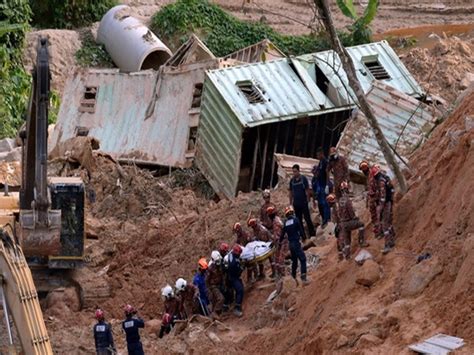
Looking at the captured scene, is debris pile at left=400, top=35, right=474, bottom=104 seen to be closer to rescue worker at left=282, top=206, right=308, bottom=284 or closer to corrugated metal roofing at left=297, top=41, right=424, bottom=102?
corrugated metal roofing at left=297, top=41, right=424, bottom=102

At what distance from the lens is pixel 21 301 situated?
17594 millimetres

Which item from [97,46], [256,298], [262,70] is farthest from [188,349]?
[97,46]

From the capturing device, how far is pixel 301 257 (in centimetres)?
2192

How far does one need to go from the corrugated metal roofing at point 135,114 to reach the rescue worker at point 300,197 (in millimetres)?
7398

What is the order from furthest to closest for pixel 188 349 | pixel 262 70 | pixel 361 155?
1. pixel 262 70
2. pixel 361 155
3. pixel 188 349

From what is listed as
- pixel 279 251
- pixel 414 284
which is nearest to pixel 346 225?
pixel 279 251

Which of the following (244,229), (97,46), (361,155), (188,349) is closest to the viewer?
(188,349)

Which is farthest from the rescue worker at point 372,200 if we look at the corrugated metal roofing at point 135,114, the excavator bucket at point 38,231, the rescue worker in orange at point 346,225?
the corrugated metal roofing at point 135,114

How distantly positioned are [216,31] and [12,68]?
20.6 ft

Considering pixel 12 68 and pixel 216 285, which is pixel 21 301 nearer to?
pixel 216 285

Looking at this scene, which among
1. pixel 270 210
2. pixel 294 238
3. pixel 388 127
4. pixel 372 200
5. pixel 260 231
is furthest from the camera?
pixel 388 127

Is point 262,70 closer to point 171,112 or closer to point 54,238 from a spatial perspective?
point 171,112

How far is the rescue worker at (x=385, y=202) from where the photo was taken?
20250 millimetres

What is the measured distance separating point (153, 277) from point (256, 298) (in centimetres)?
334
